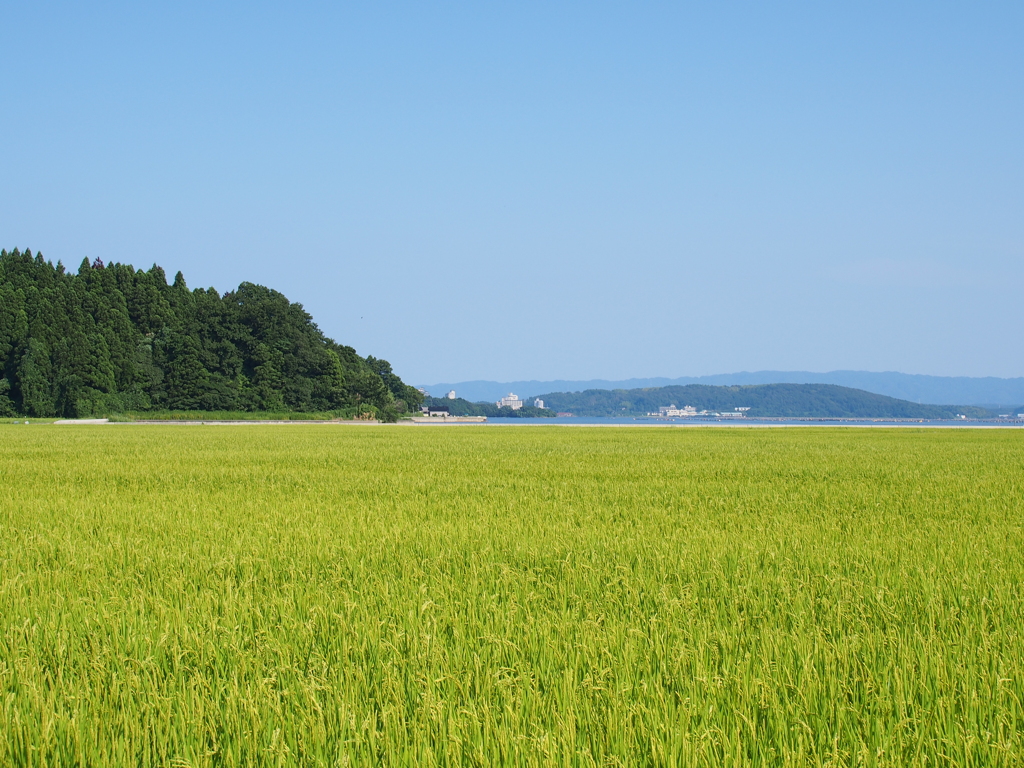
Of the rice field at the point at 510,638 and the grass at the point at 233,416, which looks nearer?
the rice field at the point at 510,638

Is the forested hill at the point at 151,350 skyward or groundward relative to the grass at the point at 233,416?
skyward

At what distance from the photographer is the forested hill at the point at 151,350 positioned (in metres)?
81.8

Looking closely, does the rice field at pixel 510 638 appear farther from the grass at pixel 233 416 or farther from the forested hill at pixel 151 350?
the forested hill at pixel 151 350

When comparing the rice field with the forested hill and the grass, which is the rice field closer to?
the grass

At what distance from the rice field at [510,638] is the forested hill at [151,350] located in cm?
8374

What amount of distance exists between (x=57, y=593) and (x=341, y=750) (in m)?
2.96

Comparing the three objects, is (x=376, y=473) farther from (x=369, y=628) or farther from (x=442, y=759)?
(x=442, y=759)

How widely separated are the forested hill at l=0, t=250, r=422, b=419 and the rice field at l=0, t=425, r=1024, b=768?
83.7 meters

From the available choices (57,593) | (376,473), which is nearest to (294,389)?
(376,473)

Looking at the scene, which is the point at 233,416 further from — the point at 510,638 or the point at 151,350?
the point at 510,638

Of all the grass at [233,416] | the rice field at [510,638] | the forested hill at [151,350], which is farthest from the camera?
the forested hill at [151,350]

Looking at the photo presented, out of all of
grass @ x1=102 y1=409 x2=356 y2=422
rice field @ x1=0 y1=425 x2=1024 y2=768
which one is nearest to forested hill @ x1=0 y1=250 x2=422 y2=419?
grass @ x1=102 y1=409 x2=356 y2=422

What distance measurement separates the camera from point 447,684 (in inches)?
113

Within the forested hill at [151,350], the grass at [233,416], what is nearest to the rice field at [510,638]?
the grass at [233,416]
